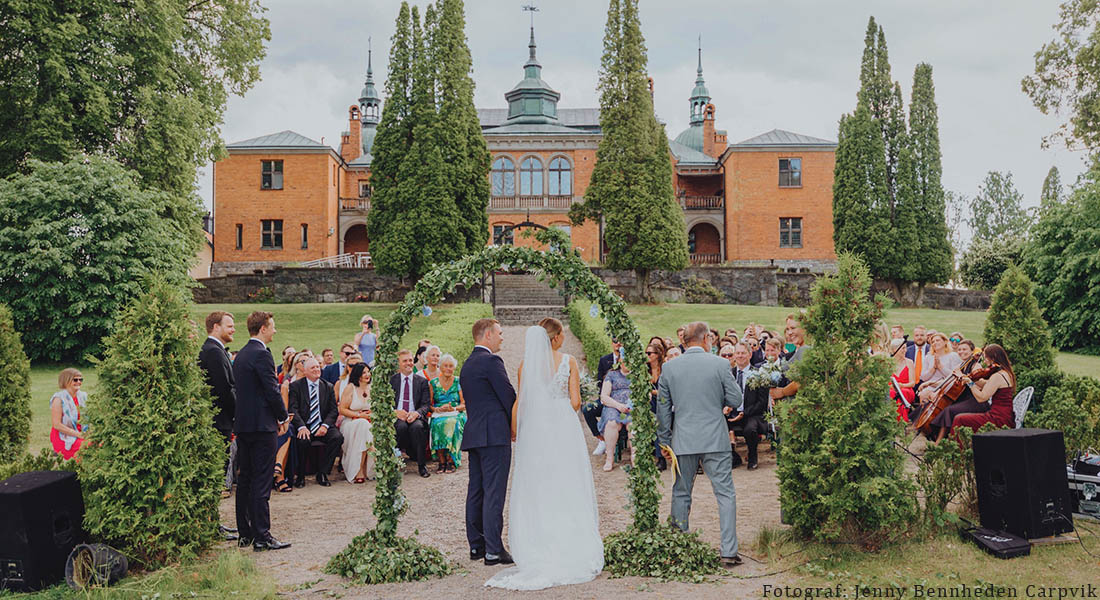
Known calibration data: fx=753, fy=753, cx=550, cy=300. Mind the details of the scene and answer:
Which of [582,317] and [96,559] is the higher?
[582,317]

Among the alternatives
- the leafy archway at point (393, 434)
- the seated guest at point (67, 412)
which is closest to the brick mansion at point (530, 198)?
the seated guest at point (67, 412)

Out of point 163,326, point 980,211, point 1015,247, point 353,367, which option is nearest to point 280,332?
point 353,367

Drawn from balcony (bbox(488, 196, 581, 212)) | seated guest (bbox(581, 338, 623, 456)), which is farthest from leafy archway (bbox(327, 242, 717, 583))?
balcony (bbox(488, 196, 581, 212))

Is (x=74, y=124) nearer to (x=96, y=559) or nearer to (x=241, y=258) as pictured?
(x=96, y=559)

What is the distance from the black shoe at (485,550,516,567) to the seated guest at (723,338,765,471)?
4.35m

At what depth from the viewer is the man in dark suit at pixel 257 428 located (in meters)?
6.78

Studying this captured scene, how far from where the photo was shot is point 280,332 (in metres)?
23.5

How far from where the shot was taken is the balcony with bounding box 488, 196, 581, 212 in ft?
136

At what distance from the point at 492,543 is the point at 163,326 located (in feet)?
11.2

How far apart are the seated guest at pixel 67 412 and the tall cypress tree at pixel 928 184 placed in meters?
33.2

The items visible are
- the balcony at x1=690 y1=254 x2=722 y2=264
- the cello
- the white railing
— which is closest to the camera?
the cello

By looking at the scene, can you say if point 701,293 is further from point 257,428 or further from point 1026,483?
point 257,428

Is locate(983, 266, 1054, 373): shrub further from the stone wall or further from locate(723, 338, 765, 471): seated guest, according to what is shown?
the stone wall

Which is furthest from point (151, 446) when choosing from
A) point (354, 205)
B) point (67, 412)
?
point (354, 205)
